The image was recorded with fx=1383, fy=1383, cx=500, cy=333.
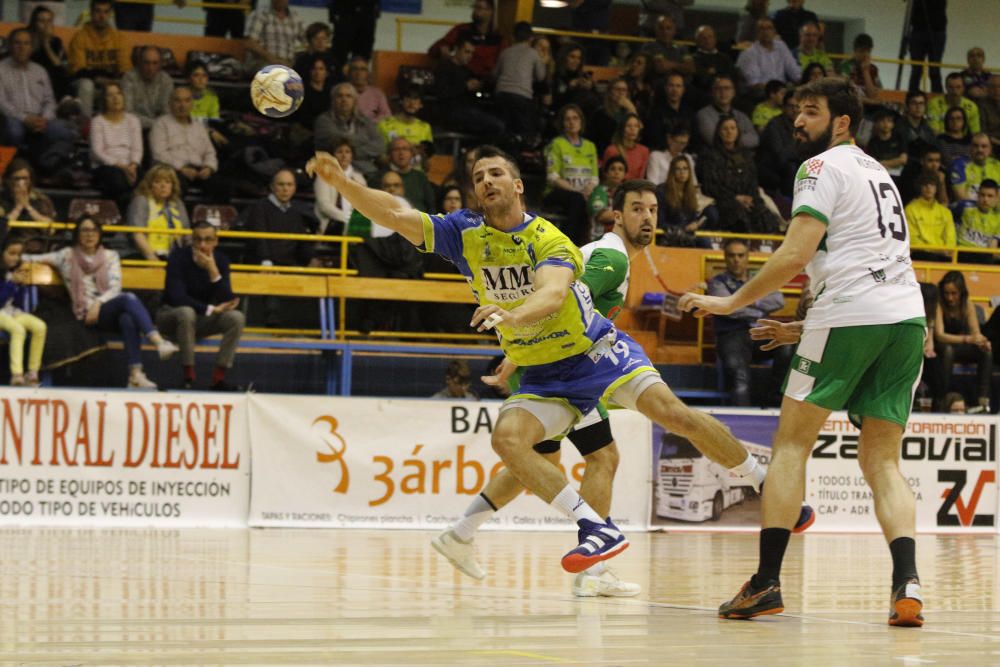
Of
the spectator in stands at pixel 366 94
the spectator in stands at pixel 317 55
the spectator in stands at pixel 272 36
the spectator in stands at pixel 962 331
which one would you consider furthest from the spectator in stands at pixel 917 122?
the spectator in stands at pixel 272 36

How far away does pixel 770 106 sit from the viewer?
19.6m

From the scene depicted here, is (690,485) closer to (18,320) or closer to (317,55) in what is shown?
(18,320)

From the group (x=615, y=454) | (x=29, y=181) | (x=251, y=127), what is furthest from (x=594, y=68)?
(x=615, y=454)

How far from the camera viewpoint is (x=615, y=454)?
776 cm

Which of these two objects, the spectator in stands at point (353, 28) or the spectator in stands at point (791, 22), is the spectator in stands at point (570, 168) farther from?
the spectator in stands at point (791, 22)

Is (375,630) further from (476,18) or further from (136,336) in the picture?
(476,18)

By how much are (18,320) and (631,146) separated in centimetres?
787

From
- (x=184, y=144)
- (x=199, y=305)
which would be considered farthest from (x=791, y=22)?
(x=199, y=305)

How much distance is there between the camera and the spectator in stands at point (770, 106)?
1948 cm

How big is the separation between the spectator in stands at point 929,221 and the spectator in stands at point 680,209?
301 centimetres

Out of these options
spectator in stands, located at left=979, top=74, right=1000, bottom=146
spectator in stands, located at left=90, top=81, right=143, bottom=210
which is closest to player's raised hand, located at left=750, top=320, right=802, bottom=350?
spectator in stands, located at left=90, top=81, right=143, bottom=210

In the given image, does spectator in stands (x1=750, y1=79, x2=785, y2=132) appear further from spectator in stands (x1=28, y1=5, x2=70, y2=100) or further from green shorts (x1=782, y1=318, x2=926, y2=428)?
green shorts (x1=782, y1=318, x2=926, y2=428)

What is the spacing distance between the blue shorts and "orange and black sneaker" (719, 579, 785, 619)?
64.0 inches

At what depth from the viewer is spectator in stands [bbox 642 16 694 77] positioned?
1948cm
